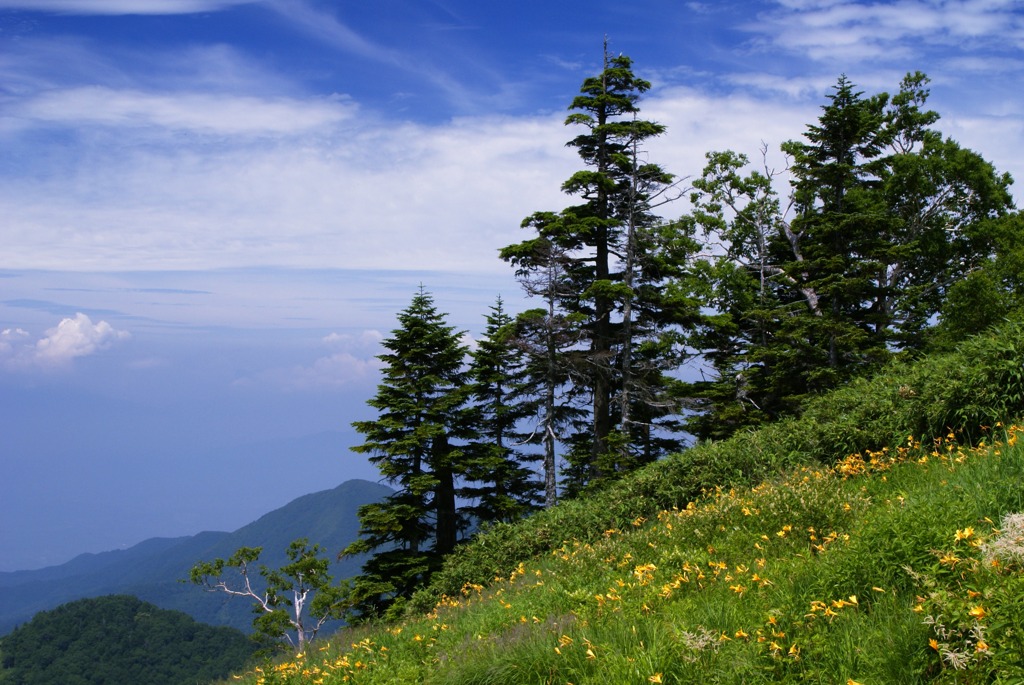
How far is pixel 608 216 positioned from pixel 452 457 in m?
11.7

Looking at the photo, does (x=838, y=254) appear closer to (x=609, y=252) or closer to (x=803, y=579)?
(x=609, y=252)

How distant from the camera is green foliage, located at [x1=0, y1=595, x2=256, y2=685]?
13150cm

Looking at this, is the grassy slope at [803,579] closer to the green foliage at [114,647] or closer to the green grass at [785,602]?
the green grass at [785,602]

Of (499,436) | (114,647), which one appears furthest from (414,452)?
(114,647)

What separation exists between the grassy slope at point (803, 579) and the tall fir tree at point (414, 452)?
15221mm

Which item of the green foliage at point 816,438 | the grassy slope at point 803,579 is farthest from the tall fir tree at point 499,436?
the grassy slope at point 803,579

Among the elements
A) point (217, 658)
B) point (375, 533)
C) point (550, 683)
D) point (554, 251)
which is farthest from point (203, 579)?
point (217, 658)

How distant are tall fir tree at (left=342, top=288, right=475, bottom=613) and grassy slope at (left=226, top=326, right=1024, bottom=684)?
15221 mm

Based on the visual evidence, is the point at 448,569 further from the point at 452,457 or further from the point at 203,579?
the point at 203,579

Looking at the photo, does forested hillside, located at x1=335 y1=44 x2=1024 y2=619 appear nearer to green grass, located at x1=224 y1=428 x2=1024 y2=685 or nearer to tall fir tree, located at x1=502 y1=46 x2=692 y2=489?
tall fir tree, located at x1=502 y1=46 x2=692 y2=489

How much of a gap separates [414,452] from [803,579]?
24.0 metres

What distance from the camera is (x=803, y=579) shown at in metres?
5.34

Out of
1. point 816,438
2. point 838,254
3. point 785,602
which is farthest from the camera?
point 838,254

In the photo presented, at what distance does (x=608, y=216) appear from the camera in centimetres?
2850
